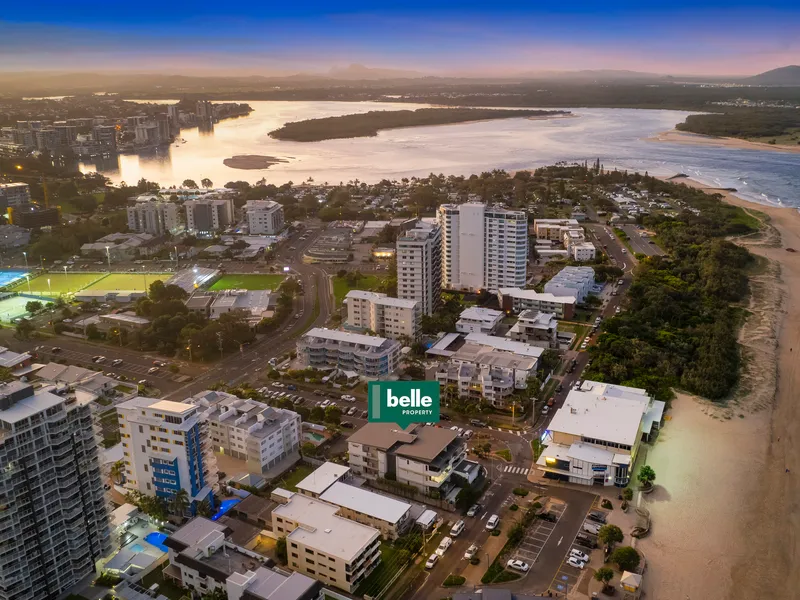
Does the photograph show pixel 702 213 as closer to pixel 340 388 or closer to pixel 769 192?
pixel 769 192

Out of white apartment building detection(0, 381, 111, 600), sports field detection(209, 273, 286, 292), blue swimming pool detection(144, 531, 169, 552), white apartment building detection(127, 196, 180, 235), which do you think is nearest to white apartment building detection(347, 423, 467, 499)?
blue swimming pool detection(144, 531, 169, 552)

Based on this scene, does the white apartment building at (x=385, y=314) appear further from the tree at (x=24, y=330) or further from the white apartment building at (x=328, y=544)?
the tree at (x=24, y=330)

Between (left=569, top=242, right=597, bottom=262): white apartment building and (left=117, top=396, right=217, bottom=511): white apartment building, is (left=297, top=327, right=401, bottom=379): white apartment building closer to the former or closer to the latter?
(left=117, top=396, right=217, bottom=511): white apartment building

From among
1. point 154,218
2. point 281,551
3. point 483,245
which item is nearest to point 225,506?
point 281,551

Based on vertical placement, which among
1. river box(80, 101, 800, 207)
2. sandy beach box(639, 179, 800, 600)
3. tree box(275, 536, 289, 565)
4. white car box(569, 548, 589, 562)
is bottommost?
sandy beach box(639, 179, 800, 600)

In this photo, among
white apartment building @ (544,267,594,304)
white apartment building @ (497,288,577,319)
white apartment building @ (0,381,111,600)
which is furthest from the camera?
white apartment building @ (544,267,594,304)

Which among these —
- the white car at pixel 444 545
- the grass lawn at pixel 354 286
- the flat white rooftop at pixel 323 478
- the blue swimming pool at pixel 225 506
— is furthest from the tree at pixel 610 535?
the grass lawn at pixel 354 286

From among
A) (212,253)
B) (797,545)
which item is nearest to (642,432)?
(797,545)
